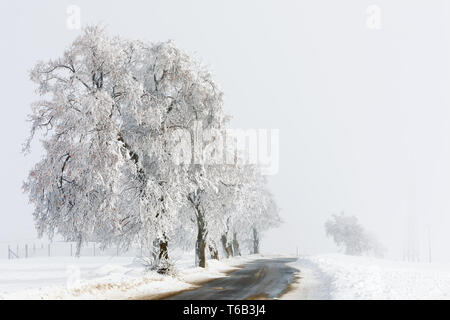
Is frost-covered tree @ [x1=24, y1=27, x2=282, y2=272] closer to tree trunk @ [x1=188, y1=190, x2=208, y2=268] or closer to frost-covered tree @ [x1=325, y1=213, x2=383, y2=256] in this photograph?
tree trunk @ [x1=188, y1=190, x2=208, y2=268]

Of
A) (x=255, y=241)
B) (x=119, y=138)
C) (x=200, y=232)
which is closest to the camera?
(x=119, y=138)

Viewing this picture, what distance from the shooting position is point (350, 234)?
340 feet

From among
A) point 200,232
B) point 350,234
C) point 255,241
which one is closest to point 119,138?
point 200,232

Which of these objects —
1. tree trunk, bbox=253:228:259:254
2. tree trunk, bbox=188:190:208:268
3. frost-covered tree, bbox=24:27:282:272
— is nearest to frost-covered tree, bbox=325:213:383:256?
tree trunk, bbox=253:228:259:254

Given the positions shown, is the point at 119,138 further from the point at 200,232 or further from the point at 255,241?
the point at 255,241

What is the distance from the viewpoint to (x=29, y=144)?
72.9 ft

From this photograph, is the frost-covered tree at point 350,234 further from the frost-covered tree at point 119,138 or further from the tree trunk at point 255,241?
the frost-covered tree at point 119,138

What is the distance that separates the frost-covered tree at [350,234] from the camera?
339 ft

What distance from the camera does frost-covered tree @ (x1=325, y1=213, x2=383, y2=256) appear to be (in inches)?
4065

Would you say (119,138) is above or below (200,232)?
above

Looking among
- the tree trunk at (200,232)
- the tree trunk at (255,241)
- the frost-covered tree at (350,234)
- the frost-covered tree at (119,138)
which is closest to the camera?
the frost-covered tree at (119,138)

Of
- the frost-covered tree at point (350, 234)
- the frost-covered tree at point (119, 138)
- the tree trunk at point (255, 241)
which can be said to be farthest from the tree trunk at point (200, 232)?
the frost-covered tree at point (350, 234)
